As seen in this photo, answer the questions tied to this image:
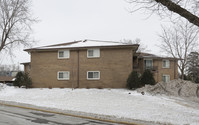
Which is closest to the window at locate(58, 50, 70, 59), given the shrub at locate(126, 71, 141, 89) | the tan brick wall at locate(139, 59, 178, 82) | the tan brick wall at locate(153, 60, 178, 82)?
the shrub at locate(126, 71, 141, 89)

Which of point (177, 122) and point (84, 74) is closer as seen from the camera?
point (177, 122)

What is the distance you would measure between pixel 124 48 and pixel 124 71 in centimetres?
276

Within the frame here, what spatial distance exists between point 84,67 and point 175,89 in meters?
10.9

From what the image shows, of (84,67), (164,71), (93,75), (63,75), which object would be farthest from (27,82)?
(164,71)

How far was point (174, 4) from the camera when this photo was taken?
882cm

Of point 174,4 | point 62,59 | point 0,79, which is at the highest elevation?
point 174,4

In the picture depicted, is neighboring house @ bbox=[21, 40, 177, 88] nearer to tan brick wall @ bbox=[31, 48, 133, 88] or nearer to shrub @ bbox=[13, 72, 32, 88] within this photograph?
tan brick wall @ bbox=[31, 48, 133, 88]

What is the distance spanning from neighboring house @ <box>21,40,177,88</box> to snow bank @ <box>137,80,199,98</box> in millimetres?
3495

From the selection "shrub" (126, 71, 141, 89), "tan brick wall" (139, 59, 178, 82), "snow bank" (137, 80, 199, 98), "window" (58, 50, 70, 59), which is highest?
"window" (58, 50, 70, 59)

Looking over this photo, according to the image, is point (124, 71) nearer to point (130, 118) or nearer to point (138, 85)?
point (138, 85)

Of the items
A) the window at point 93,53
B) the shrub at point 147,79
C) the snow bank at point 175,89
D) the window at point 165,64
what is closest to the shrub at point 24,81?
the window at point 93,53

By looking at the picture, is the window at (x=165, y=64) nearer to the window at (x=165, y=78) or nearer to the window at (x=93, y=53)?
the window at (x=165, y=78)

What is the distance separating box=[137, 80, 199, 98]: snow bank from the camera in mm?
19053

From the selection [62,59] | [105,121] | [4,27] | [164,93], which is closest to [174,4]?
[105,121]
